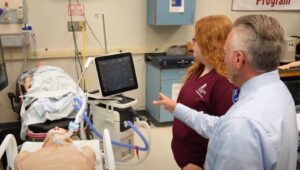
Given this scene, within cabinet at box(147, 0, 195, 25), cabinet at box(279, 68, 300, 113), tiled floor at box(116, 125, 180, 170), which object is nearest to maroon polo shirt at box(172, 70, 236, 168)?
tiled floor at box(116, 125, 180, 170)

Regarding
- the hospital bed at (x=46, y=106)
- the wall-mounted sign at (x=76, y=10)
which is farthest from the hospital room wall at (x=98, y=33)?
the hospital bed at (x=46, y=106)

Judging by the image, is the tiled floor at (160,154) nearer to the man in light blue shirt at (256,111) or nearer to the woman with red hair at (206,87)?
the woman with red hair at (206,87)

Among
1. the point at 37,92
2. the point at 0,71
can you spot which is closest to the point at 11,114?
the point at 37,92

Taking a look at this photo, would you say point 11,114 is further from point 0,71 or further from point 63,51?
point 0,71

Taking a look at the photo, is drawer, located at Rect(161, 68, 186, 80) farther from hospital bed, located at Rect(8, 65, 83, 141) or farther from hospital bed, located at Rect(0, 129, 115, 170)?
hospital bed, located at Rect(0, 129, 115, 170)

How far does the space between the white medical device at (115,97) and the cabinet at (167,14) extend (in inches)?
52.2

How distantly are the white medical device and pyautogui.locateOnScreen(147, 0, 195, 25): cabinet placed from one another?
1.33 m

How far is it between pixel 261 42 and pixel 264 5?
3.76 meters

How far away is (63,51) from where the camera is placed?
3672mm

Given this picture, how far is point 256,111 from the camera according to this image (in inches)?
35.2

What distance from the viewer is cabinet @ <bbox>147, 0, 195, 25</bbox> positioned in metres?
3.58

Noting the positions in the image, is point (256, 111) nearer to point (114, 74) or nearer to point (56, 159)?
point (56, 159)

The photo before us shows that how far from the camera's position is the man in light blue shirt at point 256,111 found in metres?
0.87

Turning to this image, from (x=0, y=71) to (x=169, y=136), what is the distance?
2.03m
